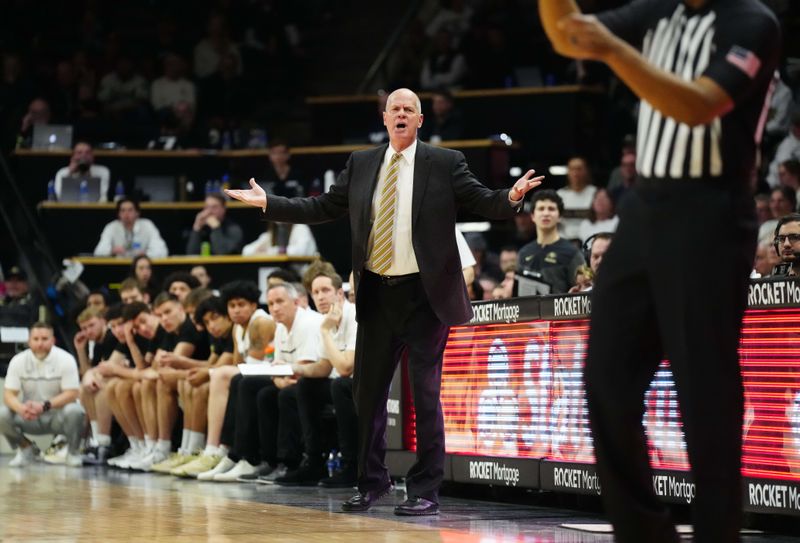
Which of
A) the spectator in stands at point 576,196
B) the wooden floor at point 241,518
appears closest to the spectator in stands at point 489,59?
the spectator in stands at point 576,196

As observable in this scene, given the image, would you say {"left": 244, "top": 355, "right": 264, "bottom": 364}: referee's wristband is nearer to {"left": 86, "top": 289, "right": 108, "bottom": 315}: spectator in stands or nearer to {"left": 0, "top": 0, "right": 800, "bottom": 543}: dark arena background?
{"left": 0, "top": 0, "right": 800, "bottom": 543}: dark arena background

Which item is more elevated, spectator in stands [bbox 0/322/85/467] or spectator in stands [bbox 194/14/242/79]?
spectator in stands [bbox 194/14/242/79]

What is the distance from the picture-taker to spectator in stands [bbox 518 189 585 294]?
953 cm

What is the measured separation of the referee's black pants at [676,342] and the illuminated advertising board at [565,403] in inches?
80.8

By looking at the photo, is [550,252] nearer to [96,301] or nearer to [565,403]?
[565,403]

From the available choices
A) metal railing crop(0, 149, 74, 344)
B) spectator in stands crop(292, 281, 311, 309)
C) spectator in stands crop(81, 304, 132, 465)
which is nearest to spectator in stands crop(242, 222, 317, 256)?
metal railing crop(0, 149, 74, 344)

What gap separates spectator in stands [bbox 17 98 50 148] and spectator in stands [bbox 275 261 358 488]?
348 inches

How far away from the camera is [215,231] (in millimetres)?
15523

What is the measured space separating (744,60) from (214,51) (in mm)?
16453

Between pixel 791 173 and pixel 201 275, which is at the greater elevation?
pixel 791 173

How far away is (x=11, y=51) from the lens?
18891 millimetres

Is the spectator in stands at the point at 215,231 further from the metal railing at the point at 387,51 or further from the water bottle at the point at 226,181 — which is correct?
the metal railing at the point at 387,51

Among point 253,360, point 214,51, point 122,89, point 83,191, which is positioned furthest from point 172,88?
point 253,360

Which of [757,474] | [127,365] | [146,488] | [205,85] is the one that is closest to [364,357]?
[757,474]
